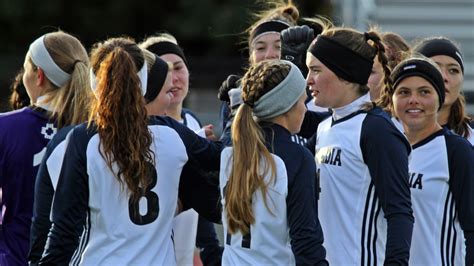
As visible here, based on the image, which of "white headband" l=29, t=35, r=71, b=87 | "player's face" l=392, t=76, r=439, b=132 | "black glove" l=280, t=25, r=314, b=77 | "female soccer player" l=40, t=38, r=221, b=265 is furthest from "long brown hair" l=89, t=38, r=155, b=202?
"player's face" l=392, t=76, r=439, b=132

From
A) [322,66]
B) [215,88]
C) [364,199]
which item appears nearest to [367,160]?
[364,199]

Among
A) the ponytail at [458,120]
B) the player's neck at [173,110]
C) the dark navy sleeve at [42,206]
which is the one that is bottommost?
the dark navy sleeve at [42,206]

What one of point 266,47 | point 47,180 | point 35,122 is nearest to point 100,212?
point 47,180

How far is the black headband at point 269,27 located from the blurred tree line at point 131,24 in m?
14.9

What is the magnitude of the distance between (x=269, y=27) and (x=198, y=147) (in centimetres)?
175

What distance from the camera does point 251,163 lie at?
5148 mm

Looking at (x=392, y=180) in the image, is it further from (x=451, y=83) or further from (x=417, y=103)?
(x=451, y=83)

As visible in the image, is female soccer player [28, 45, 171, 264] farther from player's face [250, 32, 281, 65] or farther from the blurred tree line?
the blurred tree line

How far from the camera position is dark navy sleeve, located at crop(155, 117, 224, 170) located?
5.35 meters

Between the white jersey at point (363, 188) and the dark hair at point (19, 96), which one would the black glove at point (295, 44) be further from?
the dark hair at point (19, 96)

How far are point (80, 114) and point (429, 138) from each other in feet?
5.59

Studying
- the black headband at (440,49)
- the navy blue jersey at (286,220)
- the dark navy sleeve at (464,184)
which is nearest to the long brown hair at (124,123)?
the navy blue jersey at (286,220)

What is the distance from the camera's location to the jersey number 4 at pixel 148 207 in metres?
5.16

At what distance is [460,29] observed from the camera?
17.7 metres
